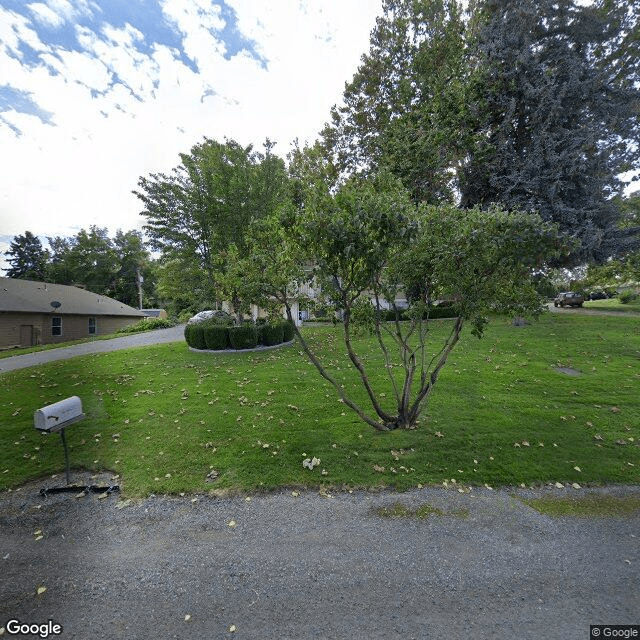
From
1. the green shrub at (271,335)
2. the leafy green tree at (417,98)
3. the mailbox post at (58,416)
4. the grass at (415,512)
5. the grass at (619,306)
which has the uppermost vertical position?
the leafy green tree at (417,98)

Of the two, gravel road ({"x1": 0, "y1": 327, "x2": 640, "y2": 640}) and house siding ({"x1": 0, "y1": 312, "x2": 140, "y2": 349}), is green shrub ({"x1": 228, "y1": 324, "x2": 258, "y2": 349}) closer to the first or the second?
gravel road ({"x1": 0, "y1": 327, "x2": 640, "y2": 640})

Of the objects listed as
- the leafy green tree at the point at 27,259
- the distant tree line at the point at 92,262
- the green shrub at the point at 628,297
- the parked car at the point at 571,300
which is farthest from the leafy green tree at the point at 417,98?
the leafy green tree at the point at 27,259

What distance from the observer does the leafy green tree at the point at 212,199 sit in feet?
50.3

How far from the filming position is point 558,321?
17.8 meters

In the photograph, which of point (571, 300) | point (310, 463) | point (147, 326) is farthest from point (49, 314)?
point (571, 300)

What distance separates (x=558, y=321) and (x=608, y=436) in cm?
1508

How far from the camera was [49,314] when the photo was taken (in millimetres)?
21031

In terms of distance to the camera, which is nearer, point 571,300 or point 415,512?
point 415,512

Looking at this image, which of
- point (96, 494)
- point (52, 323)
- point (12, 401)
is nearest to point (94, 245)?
point (52, 323)

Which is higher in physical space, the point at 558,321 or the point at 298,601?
the point at 558,321

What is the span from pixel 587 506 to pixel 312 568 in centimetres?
354

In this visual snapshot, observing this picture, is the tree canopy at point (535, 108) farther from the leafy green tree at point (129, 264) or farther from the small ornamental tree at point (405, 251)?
the leafy green tree at point (129, 264)

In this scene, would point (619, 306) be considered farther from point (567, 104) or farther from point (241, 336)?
point (241, 336)

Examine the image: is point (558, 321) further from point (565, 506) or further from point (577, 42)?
point (565, 506)
